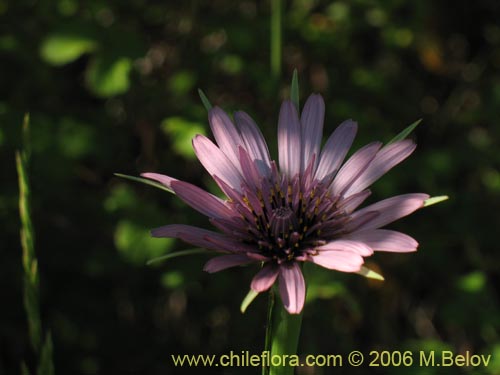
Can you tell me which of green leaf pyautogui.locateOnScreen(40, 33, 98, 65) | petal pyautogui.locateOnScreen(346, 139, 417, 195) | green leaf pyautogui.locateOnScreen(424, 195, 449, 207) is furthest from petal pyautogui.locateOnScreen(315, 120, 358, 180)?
green leaf pyautogui.locateOnScreen(40, 33, 98, 65)

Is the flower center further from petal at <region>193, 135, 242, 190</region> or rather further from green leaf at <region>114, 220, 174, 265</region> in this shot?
green leaf at <region>114, 220, 174, 265</region>

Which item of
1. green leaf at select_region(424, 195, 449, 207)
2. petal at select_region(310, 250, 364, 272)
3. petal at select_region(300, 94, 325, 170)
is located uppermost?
petal at select_region(300, 94, 325, 170)

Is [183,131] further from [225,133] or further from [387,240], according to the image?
[387,240]

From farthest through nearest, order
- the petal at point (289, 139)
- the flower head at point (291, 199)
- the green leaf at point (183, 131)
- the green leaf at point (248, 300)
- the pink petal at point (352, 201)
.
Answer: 1. the green leaf at point (183, 131)
2. the petal at point (289, 139)
3. the pink petal at point (352, 201)
4. the flower head at point (291, 199)
5. the green leaf at point (248, 300)

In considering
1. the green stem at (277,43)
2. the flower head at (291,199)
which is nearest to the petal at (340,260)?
the flower head at (291,199)

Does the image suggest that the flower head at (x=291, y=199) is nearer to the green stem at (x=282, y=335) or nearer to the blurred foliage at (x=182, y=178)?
the green stem at (x=282, y=335)

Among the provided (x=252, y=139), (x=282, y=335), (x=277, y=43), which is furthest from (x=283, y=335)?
(x=277, y=43)
